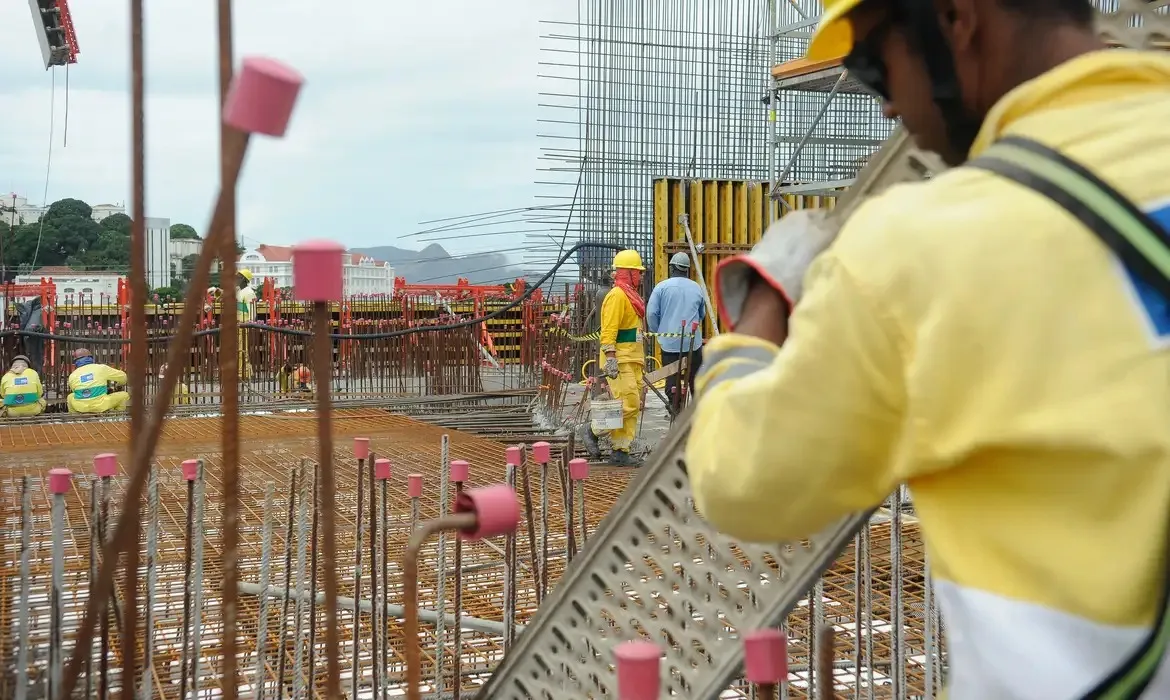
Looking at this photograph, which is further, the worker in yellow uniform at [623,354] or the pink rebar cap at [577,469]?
the worker in yellow uniform at [623,354]

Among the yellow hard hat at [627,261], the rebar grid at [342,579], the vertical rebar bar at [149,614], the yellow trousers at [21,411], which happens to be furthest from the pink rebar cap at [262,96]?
the yellow trousers at [21,411]

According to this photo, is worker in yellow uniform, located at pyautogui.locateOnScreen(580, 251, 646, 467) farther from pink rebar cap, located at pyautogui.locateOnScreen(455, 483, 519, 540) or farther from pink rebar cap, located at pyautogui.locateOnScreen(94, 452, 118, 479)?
pink rebar cap, located at pyautogui.locateOnScreen(455, 483, 519, 540)

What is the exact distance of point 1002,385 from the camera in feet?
3.13

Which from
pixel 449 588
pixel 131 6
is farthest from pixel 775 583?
pixel 449 588

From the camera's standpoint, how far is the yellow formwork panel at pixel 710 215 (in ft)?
47.2

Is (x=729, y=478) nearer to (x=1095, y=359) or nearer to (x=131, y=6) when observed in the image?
(x=1095, y=359)

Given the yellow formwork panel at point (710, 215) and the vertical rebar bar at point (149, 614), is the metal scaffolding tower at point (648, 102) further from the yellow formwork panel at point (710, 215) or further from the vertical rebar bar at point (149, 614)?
the vertical rebar bar at point (149, 614)

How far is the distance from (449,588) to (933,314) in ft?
13.2

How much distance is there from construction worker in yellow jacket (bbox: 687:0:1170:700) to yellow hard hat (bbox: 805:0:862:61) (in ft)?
0.06

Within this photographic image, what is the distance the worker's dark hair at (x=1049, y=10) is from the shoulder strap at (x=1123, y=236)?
0.22 metres

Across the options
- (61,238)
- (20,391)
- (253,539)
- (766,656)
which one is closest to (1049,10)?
(766,656)

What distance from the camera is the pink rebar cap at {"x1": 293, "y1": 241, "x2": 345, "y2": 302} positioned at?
125 centimetres

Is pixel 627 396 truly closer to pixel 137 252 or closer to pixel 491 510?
pixel 137 252

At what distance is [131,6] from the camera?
5.09 ft
